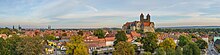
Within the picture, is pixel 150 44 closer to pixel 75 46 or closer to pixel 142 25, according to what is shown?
pixel 75 46

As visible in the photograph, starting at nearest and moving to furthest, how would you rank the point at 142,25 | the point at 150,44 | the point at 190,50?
the point at 190,50, the point at 150,44, the point at 142,25

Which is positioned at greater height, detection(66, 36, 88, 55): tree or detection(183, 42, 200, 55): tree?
detection(66, 36, 88, 55): tree

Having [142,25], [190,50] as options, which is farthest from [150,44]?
[142,25]

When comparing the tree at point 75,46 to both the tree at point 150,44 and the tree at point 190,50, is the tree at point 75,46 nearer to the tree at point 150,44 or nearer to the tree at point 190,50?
the tree at point 150,44

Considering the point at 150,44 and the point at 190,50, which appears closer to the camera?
the point at 190,50

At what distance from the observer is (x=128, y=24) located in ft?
400

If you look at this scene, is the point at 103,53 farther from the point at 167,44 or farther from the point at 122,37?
the point at 167,44

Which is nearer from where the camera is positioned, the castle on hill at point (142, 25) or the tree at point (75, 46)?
the tree at point (75, 46)

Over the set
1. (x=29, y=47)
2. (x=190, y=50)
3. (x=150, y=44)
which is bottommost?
(x=190, y=50)

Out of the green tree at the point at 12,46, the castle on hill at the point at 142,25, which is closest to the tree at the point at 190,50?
the green tree at the point at 12,46

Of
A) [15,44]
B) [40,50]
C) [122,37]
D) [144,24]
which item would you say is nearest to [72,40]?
[40,50]

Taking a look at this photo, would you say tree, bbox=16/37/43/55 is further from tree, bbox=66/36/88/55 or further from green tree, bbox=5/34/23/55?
tree, bbox=66/36/88/55

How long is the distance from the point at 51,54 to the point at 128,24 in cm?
7097

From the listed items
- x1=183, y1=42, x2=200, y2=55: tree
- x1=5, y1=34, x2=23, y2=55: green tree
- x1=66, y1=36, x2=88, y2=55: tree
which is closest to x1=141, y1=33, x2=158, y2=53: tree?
x1=183, y1=42, x2=200, y2=55: tree
